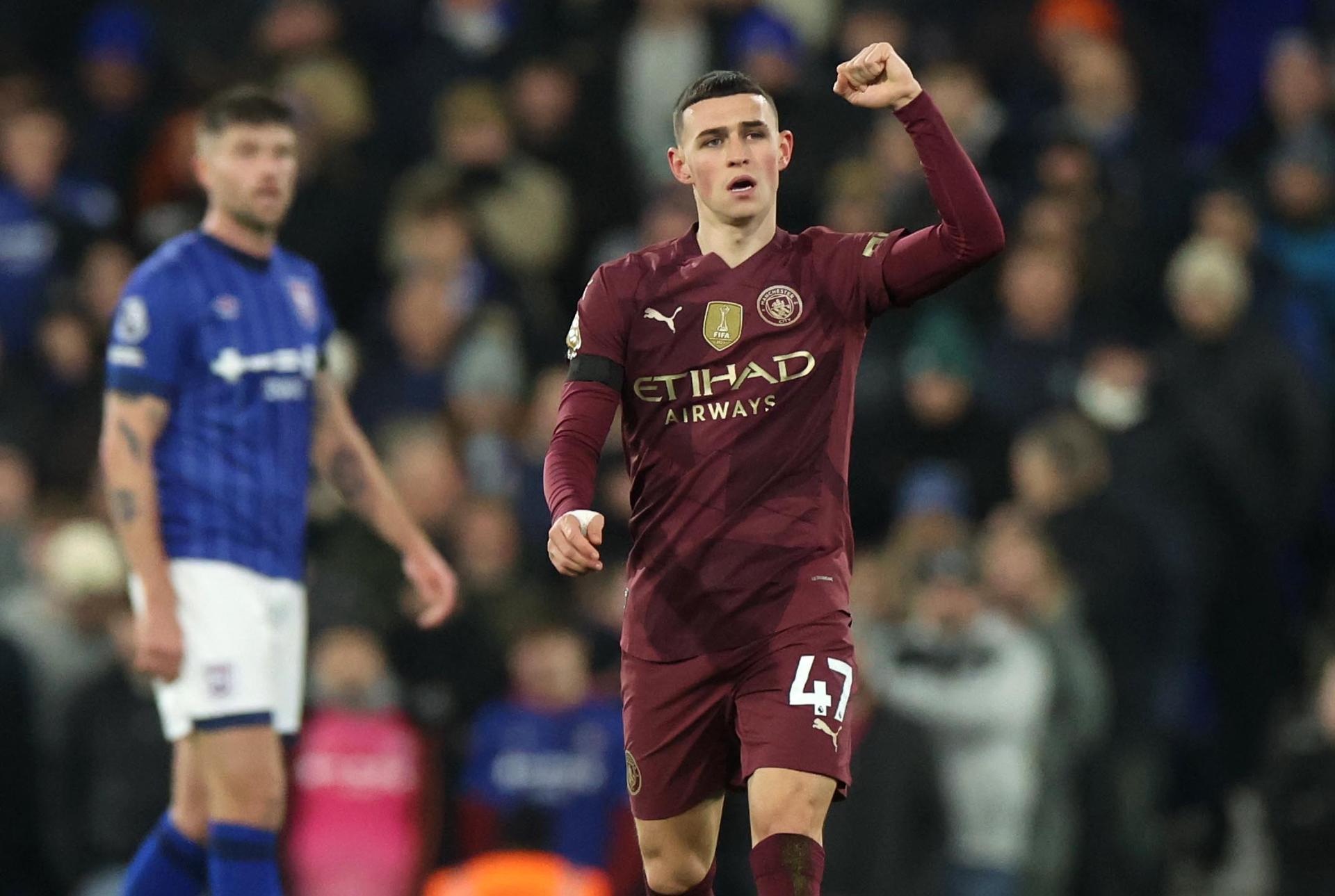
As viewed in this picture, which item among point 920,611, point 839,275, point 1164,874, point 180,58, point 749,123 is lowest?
point 1164,874

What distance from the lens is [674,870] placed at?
6500 millimetres

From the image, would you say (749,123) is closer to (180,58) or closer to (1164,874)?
(1164,874)

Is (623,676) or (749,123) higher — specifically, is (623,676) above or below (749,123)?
below

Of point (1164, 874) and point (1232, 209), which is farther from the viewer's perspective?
point (1232, 209)

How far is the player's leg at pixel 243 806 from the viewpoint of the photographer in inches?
281

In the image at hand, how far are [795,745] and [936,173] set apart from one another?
1.61 metres

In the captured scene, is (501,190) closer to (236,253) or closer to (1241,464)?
(1241,464)

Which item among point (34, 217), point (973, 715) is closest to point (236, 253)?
point (973, 715)

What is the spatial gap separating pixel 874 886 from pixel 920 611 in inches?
53.8

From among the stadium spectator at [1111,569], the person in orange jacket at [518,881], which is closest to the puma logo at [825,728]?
the person in orange jacket at [518,881]

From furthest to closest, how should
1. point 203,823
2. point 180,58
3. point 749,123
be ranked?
point 180,58
point 203,823
point 749,123

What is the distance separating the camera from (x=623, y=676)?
660 centimetres

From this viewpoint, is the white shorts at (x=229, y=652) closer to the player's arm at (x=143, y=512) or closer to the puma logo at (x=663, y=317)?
the player's arm at (x=143, y=512)

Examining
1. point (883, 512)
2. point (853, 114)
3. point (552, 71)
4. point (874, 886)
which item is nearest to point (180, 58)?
point (552, 71)
